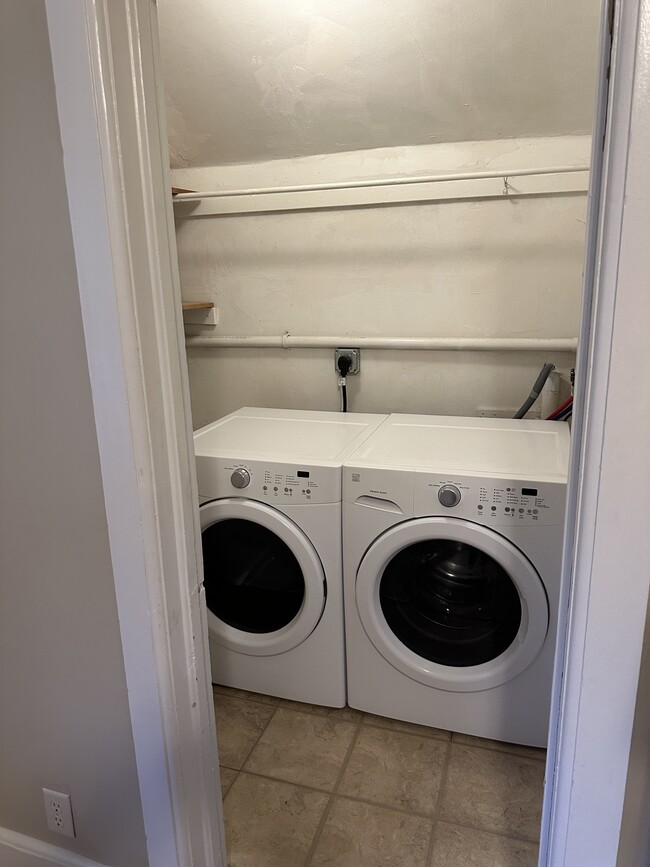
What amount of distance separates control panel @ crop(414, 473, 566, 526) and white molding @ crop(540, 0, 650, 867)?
1.91 feet

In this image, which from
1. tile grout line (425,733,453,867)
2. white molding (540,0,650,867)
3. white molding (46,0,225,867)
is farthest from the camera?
tile grout line (425,733,453,867)

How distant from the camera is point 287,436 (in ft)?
6.13

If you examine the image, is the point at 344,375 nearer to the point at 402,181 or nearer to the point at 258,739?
the point at 402,181

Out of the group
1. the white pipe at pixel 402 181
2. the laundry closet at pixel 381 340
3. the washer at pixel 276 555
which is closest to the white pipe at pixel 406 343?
the laundry closet at pixel 381 340

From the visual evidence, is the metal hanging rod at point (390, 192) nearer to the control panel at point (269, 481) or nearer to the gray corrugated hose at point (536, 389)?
the gray corrugated hose at point (536, 389)

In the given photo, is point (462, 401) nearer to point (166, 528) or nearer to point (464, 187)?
point (464, 187)

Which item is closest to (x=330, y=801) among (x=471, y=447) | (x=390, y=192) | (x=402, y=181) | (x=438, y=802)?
(x=438, y=802)

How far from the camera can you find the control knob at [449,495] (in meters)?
1.46

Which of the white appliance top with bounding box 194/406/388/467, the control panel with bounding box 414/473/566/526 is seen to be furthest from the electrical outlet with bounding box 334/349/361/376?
the control panel with bounding box 414/473/566/526

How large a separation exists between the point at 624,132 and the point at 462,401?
5.03 feet

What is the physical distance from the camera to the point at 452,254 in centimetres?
206

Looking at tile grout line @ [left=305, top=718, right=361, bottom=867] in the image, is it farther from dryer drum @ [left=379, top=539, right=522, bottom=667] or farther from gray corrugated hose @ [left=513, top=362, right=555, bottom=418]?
gray corrugated hose @ [left=513, top=362, right=555, bottom=418]

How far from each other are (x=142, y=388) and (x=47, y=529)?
1.05 feet

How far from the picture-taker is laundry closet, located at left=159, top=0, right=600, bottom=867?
1.48m
